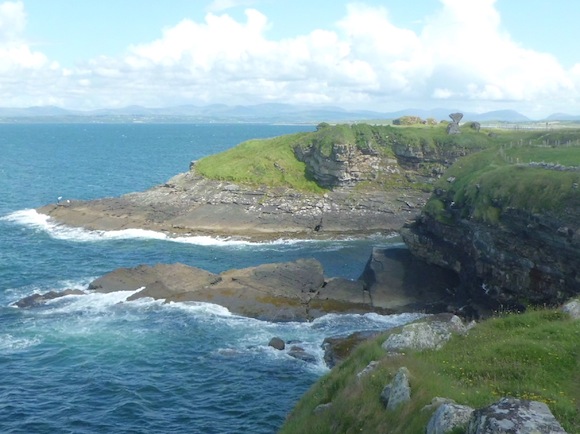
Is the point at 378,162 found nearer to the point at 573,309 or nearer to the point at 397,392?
the point at 573,309

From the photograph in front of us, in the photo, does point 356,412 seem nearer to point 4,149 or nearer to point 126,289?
point 126,289

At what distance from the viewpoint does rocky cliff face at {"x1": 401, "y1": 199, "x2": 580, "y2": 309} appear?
36.0 meters

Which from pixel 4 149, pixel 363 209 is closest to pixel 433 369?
pixel 363 209

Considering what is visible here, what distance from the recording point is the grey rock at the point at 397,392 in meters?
17.7

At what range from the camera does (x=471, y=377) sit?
18844mm

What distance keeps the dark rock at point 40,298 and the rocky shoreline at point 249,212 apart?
22.8 m

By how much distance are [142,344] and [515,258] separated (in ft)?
82.6

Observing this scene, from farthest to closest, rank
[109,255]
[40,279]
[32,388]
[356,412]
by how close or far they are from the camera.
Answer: [109,255]
[40,279]
[32,388]
[356,412]

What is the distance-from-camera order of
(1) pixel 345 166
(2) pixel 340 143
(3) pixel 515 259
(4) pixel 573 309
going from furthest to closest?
(2) pixel 340 143, (1) pixel 345 166, (3) pixel 515 259, (4) pixel 573 309

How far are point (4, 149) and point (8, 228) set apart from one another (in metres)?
140

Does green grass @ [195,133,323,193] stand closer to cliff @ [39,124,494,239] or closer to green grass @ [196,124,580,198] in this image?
green grass @ [196,124,580,198]

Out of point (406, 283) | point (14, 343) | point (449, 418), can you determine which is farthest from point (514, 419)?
point (406, 283)

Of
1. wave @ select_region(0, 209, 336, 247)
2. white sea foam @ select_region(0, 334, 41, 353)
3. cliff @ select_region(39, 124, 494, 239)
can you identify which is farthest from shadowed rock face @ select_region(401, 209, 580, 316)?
white sea foam @ select_region(0, 334, 41, 353)

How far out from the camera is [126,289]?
50.2 meters
